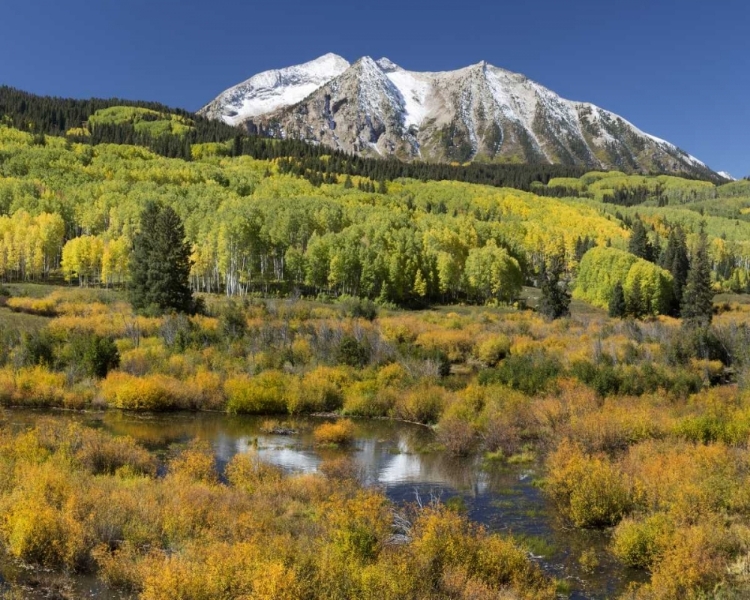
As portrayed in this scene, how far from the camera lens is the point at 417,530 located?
18.8 m

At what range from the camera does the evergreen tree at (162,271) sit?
2500 inches

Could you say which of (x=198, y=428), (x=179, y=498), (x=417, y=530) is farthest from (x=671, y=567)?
(x=198, y=428)

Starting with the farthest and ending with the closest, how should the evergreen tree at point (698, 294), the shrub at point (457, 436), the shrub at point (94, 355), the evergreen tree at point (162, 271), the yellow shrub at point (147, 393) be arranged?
the evergreen tree at point (698, 294) → the evergreen tree at point (162, 271) → the shrub at point (94, 355) → the yellow shrub at point (147, 393) → the shrub at point (457, 436)

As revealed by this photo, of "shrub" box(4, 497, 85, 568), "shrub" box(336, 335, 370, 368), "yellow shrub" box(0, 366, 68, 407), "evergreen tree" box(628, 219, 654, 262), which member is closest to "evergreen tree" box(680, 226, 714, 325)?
"evergreen tree" box(628, 219, 654, 262)

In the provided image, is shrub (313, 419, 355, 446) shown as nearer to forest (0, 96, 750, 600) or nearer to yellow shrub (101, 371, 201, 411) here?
forest (0, 96, 750, 600)

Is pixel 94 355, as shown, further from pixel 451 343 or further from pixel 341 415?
pixel 451 343

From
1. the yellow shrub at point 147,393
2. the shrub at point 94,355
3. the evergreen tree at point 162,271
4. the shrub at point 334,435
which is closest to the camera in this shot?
the shrub at point 334,435

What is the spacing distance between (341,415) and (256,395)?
532 centimetres

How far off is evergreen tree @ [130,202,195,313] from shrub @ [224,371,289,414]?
2361 cm

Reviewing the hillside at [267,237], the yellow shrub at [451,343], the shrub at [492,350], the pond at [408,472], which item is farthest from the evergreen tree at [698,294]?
the pond at [408,472]

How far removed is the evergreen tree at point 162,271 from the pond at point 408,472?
1010 inches

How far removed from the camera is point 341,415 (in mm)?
41344

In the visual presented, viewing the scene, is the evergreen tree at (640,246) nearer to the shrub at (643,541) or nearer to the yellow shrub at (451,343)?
the yellow shrub at (451,343)

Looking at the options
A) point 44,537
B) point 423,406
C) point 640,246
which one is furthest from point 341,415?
point 640,246
